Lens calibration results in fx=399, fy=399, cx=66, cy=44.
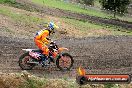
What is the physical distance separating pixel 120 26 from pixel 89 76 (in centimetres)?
2115

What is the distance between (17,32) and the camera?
27781 mm

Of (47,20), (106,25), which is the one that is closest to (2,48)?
(47,20)

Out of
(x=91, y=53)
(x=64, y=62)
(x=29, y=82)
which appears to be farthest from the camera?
(x=91, y=53)

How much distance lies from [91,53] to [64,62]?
3.72m

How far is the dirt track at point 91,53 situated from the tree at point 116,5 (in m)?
17.1

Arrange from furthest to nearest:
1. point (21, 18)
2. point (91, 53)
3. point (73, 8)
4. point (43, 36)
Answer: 1. point (73, 8)
2. point (21, 18)
3. point (91, 53)
4. point (43, 36)

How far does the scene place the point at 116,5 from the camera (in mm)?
44500

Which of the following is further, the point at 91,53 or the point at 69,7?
the point at 69,7

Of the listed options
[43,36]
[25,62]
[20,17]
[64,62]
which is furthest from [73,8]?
[25,62]

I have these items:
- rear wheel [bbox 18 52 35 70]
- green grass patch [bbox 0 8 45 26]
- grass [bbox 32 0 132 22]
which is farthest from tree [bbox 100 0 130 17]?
rear wheel [bbox 18 52 35 70]

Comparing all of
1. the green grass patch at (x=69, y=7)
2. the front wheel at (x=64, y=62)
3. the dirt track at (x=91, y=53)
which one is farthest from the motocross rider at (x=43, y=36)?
the green grass patch at (x=69, y=7)

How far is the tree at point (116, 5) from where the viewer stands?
44250 mm

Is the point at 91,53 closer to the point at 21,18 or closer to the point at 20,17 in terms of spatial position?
the point at 21,18

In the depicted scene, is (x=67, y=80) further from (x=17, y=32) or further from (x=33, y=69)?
(x=17, y=32)
